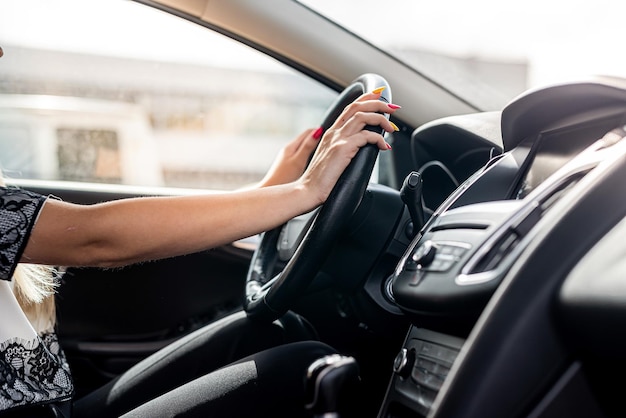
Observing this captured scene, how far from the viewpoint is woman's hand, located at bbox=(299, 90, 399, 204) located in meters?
1.00

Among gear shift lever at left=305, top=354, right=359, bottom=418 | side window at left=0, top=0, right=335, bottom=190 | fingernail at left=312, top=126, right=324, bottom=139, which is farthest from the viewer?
side window at left=0, top=0, right=335, bottom=190

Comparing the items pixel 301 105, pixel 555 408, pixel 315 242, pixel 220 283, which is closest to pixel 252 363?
pixel 315 242

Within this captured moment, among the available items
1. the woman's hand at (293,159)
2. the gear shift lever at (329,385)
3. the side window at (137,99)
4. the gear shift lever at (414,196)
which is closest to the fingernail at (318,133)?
the woman's hand at (293,159)

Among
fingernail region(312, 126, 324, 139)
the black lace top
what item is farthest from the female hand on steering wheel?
the black lace top

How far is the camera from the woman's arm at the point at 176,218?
0.94 metres

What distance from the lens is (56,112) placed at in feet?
6.69

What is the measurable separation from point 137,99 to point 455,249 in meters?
1.49

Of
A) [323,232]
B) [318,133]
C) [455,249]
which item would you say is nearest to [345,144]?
[323,232]

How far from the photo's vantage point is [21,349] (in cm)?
103

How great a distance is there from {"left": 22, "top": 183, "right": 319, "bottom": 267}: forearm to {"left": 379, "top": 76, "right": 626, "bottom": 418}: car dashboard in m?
Result: 0.19

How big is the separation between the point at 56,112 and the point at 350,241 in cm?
115

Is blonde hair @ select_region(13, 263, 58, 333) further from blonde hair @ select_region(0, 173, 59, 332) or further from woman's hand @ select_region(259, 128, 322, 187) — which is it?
woman's hand @ select_region(259, 128, 322, 187)

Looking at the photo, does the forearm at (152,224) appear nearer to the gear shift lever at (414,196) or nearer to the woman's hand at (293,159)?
the gear shift lever at (414,196)

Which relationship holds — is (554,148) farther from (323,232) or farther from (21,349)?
(21,349)
